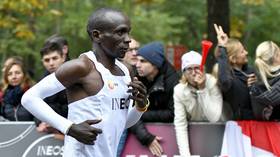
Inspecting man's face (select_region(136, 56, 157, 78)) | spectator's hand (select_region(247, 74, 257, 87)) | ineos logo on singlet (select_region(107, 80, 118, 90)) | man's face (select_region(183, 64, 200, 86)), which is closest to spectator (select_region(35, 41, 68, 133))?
man's face (select_region(136, 56, 157, 78))

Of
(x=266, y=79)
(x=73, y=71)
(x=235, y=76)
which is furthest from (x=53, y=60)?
(x=73, y=71)

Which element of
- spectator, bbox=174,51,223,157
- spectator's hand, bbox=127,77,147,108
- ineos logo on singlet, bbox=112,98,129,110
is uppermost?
spectator's hand, bbox=127,77,147,108

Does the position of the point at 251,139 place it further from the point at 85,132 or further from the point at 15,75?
the point at 85,132

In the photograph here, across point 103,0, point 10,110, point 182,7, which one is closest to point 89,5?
point 103,0

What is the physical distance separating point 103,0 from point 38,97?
17075 millimetres

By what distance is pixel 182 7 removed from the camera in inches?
782

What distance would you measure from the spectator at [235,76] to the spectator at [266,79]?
0.20m

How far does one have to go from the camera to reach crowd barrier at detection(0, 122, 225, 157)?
799 cm

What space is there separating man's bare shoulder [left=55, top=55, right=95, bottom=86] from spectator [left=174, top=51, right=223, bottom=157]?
2896 millimetres

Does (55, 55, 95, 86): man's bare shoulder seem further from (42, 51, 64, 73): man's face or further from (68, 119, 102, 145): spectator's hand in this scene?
(42, 51, 64, 73): man's face

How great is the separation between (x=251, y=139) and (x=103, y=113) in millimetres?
3292

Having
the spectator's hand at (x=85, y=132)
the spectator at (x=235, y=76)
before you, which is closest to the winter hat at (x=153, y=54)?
the spectator at (x=235, y=76)

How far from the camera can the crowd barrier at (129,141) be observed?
7992 millimetres

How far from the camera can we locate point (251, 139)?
782 cm
